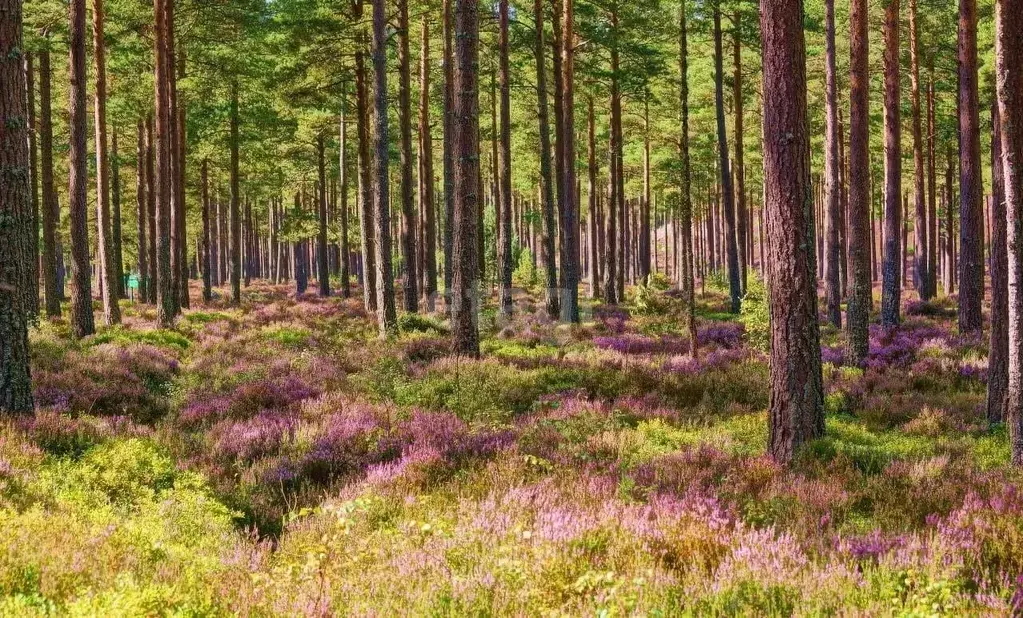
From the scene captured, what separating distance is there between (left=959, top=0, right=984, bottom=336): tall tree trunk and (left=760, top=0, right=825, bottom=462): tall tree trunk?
21.0 feet

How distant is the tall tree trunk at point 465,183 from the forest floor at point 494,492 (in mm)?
873

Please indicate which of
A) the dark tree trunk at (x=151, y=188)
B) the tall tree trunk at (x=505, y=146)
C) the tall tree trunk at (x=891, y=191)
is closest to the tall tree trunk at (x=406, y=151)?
the tall tree trunk at (x=505, y=146)

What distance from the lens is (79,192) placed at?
16.1 meters

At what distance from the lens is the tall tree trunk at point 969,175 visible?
11.7 metres

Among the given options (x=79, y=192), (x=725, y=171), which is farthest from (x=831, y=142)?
(x=79, y=192)

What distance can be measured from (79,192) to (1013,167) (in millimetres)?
17920

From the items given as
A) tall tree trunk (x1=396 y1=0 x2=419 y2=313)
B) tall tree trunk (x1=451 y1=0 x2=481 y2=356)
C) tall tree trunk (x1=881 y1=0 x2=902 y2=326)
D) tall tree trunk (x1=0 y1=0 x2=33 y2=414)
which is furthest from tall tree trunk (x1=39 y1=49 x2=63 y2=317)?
tall tree trunk (x1=881 y1=0 x2=902 y2=326)

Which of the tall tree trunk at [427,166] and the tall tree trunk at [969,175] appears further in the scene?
the tall tree trunk at [427,166]

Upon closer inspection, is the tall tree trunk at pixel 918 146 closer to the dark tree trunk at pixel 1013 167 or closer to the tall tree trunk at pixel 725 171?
the tall tree trunk at pixel 725 171

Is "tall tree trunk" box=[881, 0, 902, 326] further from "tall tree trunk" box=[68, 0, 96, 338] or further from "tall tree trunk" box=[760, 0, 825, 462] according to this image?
"tall tree trunk" box=[68, 0, 96, 338]

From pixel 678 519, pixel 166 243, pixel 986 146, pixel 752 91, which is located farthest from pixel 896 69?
pixel 986 146

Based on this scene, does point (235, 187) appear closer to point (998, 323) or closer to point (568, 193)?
point (568, 193)

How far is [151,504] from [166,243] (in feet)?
50.9

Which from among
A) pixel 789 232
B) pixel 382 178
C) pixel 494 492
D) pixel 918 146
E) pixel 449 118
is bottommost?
pixel 494 492
